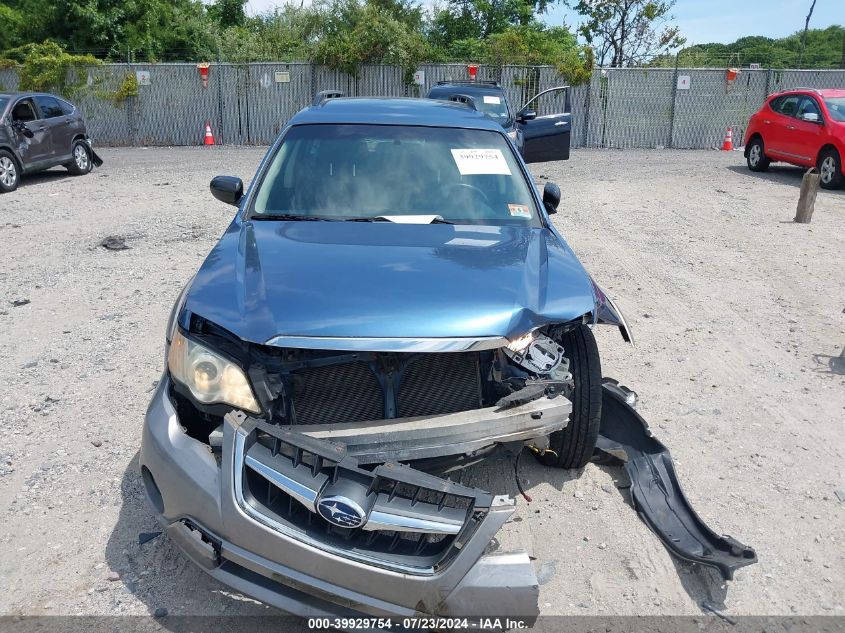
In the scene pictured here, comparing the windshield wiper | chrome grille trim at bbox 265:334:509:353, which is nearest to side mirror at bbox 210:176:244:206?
the windshield wiper

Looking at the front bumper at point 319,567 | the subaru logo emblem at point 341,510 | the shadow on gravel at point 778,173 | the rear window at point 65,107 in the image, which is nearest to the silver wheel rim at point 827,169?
the shadow on gravel at point 778,173

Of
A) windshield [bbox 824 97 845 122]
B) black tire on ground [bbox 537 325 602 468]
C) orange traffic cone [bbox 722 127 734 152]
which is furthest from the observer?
orange traffic cone [bbox 722 127 734 152]

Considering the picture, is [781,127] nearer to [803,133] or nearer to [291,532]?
[803,133]

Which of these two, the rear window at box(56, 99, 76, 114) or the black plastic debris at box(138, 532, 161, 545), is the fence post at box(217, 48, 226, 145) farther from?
the black plastic debris at box(138, 532, 161, 545)

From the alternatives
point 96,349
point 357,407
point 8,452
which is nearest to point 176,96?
point 96,349

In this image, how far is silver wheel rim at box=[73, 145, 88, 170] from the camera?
587 inches

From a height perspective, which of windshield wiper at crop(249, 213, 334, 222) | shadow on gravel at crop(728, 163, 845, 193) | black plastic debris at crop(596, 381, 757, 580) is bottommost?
black plastic debris at crop(596, 381, 757, 580)

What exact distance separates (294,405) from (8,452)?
6.80 feet

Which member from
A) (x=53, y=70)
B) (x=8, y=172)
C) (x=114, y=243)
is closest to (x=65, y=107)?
(x=8, y=172)

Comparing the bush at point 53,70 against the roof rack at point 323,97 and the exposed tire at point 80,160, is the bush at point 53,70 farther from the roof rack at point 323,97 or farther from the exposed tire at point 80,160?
the roof rack at point 323,97

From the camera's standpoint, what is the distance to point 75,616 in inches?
113

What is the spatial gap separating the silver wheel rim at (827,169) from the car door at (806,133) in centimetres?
28

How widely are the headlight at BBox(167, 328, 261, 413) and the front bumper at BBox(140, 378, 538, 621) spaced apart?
0.54 feet

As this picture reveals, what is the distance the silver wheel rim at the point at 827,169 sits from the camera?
13109 millimetres
